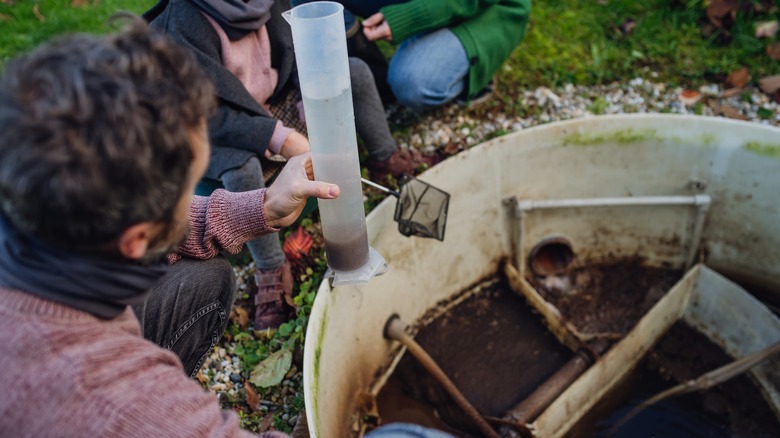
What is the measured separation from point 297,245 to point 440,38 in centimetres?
111

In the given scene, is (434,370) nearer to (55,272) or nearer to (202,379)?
(202,379)

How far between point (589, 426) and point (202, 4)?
6.50 ft

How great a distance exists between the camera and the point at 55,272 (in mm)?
925

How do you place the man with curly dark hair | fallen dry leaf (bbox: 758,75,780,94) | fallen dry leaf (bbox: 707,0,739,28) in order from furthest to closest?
fallen dry leaf (bbox: 707,0,739,28) → fallen dry leaf (bbox: 758,75,780,94) → the man with curly dark hair

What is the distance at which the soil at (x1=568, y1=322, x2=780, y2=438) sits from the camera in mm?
2209

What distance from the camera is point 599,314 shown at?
2.65 m

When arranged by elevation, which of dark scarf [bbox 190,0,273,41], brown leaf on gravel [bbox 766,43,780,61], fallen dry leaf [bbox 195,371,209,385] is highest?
dark scarf [bbox 190,0,273,41]

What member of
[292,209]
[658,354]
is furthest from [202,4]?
[658,354]

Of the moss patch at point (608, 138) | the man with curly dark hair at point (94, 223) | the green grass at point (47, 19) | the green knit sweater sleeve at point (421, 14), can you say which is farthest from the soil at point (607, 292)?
the green grass at point (47, 19)

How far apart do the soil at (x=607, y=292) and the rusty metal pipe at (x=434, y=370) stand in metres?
0.75

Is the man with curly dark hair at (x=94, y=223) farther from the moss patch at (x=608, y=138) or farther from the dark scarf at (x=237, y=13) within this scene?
the moss patch at (x=608, y=138)

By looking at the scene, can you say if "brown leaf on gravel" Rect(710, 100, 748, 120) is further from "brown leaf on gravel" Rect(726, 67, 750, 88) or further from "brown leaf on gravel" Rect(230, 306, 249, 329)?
"brown leaf on gravel" Rect(230, 306, 249, 329)

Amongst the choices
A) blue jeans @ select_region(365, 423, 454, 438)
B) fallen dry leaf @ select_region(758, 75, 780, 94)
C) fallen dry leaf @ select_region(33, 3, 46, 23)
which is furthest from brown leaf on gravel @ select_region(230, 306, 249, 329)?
fallen dry leaf @ select_region(758, 75, 780, 94)

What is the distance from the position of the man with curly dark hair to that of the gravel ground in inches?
72.6
